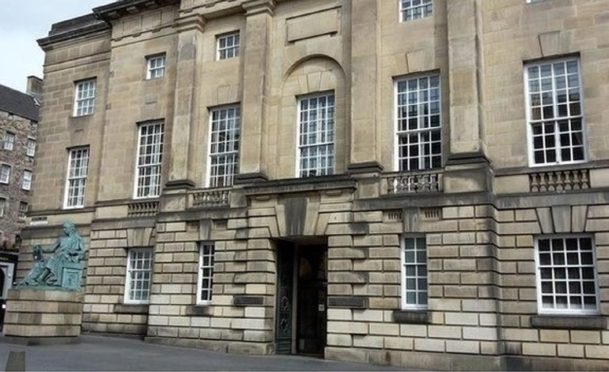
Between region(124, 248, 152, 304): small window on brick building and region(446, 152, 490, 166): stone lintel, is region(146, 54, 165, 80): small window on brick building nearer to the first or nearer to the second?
region(124, 248, 152, 304): small window on brick building

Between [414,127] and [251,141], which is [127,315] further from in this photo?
[414,127]

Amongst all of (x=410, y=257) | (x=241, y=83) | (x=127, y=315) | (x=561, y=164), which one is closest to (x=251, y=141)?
(x=241, y=83)

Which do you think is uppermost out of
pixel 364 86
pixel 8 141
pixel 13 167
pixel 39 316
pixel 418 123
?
pixel 8 141

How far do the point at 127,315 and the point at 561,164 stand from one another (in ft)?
52.8

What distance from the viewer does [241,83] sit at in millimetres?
22094

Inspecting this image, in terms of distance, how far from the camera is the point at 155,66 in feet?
82.5

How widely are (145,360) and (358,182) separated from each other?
789cm

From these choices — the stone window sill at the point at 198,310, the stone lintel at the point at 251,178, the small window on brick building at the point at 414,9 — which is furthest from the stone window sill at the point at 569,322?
the stone window sill at the point at 198,310

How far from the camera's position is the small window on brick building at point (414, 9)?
62.8 feet

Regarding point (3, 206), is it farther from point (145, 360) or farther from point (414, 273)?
point (414, 273)

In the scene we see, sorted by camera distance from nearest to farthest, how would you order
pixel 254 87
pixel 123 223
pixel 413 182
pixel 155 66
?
1. pixel 413 182
2. pixel 254 87
3. pixel 123 223
4. pixel 155 66

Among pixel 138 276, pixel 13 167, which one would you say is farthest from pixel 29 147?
Result: pixel 138 276

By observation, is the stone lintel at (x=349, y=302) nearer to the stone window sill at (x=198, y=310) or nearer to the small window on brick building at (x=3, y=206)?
the stone window sill at (x=198, y=310)

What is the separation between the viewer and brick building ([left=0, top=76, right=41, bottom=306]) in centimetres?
5388
